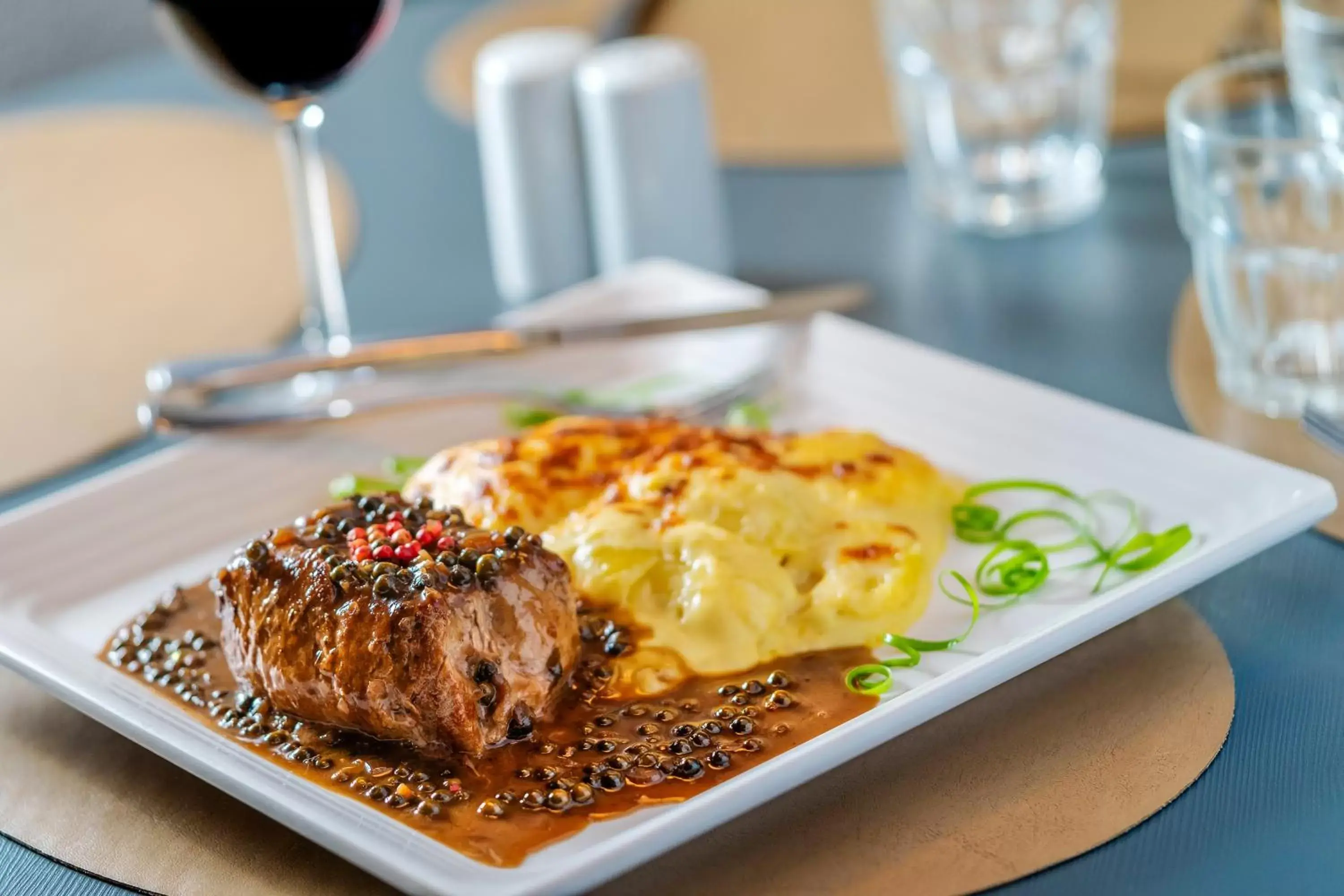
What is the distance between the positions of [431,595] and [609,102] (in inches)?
51.5

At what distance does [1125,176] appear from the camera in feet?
9.28

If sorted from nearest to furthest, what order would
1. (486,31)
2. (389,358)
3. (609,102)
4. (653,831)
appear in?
1. (653,831)
2. (389,358)
3. (609,102)
4. (486,31)

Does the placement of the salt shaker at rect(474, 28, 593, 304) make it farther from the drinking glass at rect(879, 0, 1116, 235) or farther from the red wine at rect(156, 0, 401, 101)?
the drinking glass at rect(879, 0, 1116, 235)

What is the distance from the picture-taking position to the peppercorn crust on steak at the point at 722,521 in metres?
1.52

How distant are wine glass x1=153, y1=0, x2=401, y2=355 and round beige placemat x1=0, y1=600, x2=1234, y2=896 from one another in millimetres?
821

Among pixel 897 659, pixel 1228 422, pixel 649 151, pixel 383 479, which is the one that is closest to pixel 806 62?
pixel 649 151

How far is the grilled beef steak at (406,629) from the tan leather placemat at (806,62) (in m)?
1.69

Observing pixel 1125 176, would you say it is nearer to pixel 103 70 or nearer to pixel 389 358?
pixel 389 358

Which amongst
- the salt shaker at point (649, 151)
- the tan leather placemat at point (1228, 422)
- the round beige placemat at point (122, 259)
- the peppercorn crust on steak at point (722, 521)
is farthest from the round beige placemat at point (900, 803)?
the salt shaker at point (649, 151)

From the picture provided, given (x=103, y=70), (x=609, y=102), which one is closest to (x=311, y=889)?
(x=609, y=102)

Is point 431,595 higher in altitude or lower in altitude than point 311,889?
higher

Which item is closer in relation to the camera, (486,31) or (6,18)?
(486,31)

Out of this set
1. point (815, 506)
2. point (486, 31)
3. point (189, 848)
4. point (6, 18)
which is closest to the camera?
point (189, 848)

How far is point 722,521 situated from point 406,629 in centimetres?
41
